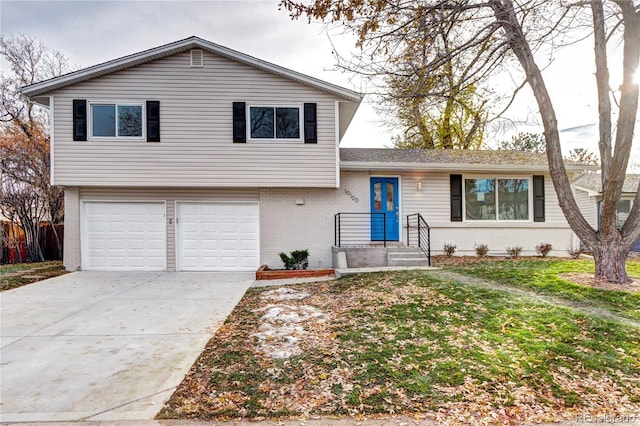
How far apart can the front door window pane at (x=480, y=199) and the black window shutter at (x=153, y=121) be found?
971 centimetres

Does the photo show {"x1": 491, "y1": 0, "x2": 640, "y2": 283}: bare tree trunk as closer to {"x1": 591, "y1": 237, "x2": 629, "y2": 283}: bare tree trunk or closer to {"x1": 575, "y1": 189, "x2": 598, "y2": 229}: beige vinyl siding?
{"x1": 591, "y1": 237, "x2": 629, "y2": 283}: bare tree trunk

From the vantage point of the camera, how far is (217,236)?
33.1 ft

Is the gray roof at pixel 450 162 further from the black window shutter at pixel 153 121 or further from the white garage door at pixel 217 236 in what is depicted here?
the black window shutter at pixel 153 121

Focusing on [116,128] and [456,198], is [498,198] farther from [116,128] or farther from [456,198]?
[116,128]

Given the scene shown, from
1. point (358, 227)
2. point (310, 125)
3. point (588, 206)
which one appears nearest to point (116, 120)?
point (310, 125)

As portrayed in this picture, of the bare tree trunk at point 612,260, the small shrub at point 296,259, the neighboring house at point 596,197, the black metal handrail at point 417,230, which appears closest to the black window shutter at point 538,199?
the black metal handrail at point 417,230

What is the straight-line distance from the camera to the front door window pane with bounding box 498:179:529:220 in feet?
36.4

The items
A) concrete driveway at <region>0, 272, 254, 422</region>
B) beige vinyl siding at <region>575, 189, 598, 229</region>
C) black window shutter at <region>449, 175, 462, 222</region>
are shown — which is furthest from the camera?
beige vinyl siding at <region>575, 189, 598, 229</region>

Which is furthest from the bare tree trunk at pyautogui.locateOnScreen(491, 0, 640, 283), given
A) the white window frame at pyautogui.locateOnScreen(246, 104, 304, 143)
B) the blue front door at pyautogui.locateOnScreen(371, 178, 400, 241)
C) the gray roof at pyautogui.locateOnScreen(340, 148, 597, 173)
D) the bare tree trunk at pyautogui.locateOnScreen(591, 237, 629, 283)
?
the white window frame at pyautogui.locateOnScreen(246, 104, 304, 143)

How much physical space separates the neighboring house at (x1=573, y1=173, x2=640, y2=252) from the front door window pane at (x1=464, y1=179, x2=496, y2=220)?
22.3 ft

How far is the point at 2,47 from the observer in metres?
14.3

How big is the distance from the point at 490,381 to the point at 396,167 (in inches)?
311

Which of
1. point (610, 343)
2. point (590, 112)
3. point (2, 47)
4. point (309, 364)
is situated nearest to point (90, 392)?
point (309, 364)

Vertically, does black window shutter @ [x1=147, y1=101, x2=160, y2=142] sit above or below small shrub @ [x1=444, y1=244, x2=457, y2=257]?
above
